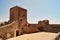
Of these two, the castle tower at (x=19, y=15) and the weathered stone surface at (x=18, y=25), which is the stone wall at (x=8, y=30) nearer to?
the weathered stone surface at (x=18, y=25)

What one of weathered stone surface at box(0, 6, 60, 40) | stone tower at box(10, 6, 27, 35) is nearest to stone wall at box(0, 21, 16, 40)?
weathered stone surface at box(0, 6, 60, 40)

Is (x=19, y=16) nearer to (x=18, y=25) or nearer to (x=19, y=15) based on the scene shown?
(x=19, y=15)

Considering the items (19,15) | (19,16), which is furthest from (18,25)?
(19,15)

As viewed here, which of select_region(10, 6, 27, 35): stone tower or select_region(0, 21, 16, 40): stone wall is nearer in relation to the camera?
select_region(0, 21, 16, 40): stone wall

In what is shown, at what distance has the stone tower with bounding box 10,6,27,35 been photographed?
1734cm

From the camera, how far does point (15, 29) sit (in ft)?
54.0

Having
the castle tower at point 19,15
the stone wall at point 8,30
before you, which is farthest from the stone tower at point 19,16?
the stone wall at point 8,30

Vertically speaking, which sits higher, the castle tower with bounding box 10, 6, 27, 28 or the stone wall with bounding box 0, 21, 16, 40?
the castle tower with bounding box 10, 6, 27, 28

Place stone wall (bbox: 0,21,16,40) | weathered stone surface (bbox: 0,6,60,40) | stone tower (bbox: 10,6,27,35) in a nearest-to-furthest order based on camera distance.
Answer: stone wall (bbox: 0,21,16,40) → weathered stone surface (bbox: 0,6,60,40) → stone tower (bbox: 10,6,27,35)

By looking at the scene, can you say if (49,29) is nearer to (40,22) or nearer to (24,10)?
(40,22)

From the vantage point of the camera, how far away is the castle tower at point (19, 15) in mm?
17359

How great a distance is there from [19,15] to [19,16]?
173 millimetres

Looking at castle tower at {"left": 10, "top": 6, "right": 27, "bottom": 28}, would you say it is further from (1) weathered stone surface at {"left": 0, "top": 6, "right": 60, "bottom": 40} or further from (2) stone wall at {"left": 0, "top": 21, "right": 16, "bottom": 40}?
(2) stone wall at {"left": 0, "top": 21, "right": 16, "bottom": 40}

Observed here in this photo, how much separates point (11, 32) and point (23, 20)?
3570mm
